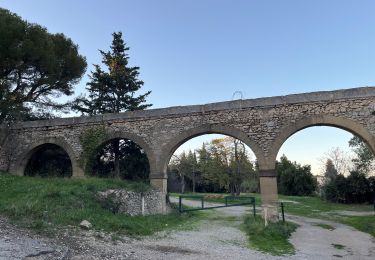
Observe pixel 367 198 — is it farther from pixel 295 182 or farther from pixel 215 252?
pixel 215 252

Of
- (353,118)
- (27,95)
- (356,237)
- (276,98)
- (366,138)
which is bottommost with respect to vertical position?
(356,237)

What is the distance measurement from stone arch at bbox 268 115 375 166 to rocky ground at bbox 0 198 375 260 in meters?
3.14

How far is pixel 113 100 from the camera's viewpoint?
20.3 metres

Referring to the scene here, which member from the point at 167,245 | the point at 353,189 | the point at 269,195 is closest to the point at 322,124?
the point at 269,195

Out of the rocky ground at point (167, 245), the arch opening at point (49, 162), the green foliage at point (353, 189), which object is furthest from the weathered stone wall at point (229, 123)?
the green foliage at point (353, 189)

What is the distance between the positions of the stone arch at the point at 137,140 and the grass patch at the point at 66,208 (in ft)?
5.45

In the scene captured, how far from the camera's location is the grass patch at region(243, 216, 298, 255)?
7539 millimetres

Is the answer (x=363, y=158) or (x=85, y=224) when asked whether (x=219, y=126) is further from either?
(x=363, y=158)

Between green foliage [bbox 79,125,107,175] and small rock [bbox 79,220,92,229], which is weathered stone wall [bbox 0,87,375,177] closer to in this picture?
green foliage [bbox 79,125,107,175]

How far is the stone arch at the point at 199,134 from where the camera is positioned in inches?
489

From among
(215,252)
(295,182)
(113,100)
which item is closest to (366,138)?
(215,252)

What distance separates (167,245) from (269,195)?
18.2 ft

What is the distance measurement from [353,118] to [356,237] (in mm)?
4074

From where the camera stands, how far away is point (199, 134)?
526 inches
